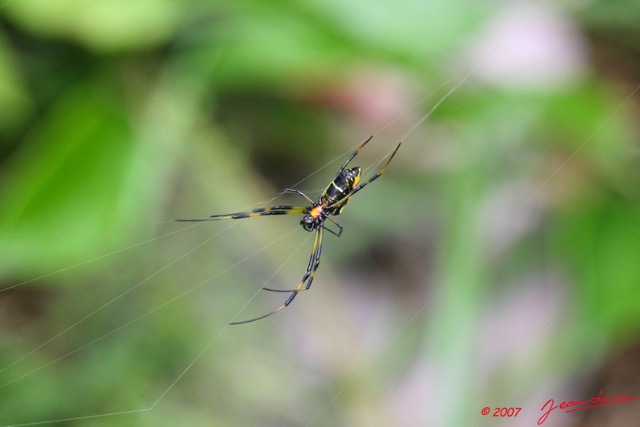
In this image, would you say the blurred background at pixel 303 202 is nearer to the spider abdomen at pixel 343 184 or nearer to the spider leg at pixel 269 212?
the spider leg at pixel 269 212

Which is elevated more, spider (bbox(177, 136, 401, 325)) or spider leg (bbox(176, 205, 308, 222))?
spider leg (bbox(176, 205, 308, 222))

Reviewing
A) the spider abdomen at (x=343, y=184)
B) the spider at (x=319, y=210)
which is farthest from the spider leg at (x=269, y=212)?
the spider abdomen at (x=343, y=184)

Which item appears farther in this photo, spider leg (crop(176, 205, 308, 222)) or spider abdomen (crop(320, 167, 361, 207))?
spider leg (crop(176, 205, 308, 222))

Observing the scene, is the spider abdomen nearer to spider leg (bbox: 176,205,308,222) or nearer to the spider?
the spider

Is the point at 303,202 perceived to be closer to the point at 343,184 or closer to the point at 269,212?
the point at 269,212

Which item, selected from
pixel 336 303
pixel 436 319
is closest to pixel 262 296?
pixel 336 303

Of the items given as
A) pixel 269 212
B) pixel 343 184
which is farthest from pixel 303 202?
pixel 343 184

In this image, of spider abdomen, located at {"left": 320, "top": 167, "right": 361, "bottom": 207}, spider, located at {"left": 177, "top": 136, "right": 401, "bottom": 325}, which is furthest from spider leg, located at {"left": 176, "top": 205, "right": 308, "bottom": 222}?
spider abdomen, located at {"left": 320, "top": 167, "right": 361, "bottom": 207}
